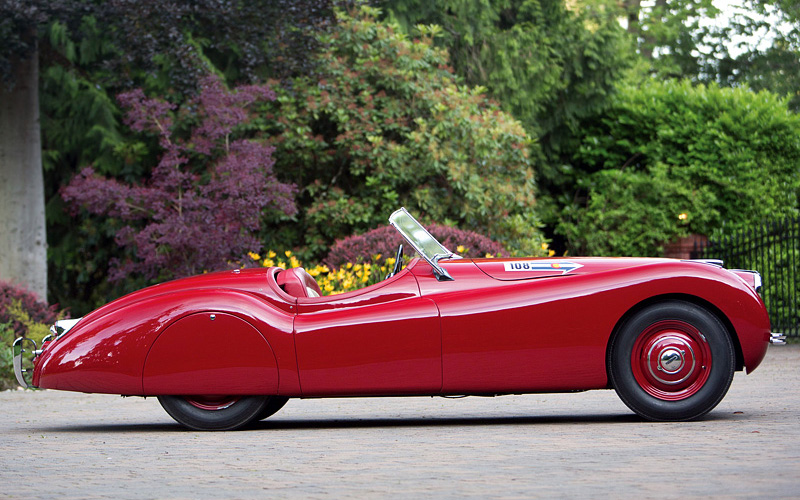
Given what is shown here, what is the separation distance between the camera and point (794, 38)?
31234 mm

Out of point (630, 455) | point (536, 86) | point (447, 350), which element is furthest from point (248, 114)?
point (630, 455)

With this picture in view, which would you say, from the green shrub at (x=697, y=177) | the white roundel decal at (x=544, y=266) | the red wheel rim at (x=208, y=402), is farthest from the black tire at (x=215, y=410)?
the green shrub at (x=697, y=177)

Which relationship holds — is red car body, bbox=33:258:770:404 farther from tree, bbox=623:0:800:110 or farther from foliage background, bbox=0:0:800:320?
tree, bbox=623:0:800:110

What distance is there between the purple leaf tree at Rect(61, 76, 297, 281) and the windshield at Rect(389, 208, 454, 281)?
728 cm

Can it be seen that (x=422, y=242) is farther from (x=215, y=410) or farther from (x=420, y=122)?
(x=420, y=122)

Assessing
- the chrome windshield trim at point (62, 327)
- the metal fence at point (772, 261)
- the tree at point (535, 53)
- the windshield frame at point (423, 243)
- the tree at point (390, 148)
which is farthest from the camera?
the tree at point (535, 53)

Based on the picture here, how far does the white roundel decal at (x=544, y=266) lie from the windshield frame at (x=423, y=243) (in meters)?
0.39

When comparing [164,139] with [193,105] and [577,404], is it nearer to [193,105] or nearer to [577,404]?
[193,105]

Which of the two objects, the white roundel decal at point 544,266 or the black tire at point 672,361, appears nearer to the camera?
the black tire at point 672,361

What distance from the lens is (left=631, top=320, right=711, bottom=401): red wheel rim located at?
6.01 m

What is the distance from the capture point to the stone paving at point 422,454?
418 centimetres

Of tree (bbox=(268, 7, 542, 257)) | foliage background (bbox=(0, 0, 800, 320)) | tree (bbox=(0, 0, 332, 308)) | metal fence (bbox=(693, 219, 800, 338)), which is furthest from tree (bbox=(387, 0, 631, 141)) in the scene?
metal fence (bbox=(693, 219, 800, 338))

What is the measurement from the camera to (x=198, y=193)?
1491 cm

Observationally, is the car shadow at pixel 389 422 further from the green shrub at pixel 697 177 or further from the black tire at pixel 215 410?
the green shrub at pixel 697 177
